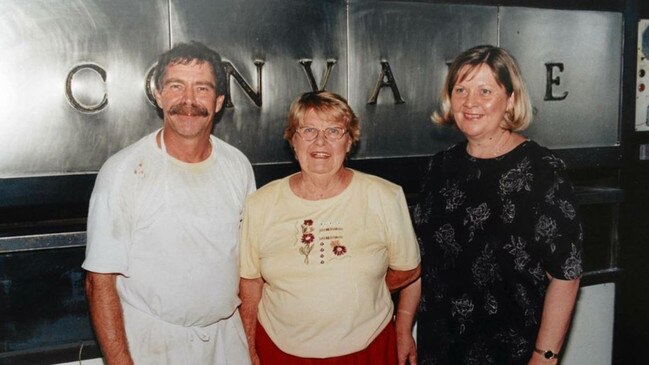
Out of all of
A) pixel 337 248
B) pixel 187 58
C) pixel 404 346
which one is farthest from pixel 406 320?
pixel 187 58

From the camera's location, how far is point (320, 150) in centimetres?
213

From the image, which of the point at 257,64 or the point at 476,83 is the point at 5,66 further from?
the point at 476,83

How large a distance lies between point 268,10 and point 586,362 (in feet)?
9.88

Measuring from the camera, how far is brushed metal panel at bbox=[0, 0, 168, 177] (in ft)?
8.43

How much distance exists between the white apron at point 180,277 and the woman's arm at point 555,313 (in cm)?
114

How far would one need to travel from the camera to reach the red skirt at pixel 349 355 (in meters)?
2.09

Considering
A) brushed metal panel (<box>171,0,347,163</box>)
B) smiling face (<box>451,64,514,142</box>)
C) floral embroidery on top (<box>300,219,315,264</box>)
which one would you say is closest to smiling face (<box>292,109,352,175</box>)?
floral embroidery on top (<box>300,219,315,264</box>)

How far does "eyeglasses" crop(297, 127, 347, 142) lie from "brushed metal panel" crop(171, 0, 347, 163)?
93 centimetres

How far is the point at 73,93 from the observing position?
2666 millimetres

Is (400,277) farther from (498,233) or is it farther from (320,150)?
(320,150)

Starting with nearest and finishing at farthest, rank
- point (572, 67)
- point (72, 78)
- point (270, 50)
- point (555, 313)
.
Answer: point (555, 313), point (72, 78), point (270, 50), point (572, 67)

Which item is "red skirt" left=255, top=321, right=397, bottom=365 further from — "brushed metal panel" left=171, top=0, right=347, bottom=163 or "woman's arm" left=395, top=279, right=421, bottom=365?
"brushed metal panel" left=171, top=0, right=347, bottom=163

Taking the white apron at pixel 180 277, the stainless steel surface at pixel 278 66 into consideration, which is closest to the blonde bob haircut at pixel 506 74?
the white apron at pixel 180 277

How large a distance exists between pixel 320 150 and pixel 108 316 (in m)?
0.95
